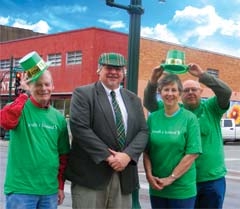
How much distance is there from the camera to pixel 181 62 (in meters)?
4.27

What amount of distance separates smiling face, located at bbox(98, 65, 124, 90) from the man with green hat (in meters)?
0.46

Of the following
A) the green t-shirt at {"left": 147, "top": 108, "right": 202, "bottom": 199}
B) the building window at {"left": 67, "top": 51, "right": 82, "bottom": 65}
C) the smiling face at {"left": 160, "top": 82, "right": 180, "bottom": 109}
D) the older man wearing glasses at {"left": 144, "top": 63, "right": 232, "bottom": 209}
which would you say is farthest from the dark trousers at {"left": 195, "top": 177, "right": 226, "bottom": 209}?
the building window at {"left": 67, "top": 51, "right": 82, "bottom": 65}

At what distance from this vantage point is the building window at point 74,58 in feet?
107

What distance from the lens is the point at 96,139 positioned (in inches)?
149

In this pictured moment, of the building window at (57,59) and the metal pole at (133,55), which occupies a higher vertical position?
the building window at (57,59)

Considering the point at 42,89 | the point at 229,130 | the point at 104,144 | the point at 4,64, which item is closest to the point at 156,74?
the point at 104,144

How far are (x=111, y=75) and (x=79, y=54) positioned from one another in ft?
94.8

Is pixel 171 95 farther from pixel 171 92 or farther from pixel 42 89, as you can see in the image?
pixel 42 89

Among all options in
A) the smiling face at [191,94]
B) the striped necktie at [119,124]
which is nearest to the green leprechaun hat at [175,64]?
the smiling face at [191,94]

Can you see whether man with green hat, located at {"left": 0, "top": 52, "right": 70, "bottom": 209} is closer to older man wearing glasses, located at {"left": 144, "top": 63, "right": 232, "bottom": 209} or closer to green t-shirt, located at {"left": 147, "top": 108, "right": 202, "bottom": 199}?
green t-shirt, located at {"left": 147, "top": 108, "right": 202, "bottom": 199}

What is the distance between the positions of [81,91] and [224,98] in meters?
1.34

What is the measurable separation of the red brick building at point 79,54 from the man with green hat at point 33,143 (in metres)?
25.3

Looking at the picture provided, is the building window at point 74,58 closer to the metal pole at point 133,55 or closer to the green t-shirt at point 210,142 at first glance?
the metal pole at point 133,55

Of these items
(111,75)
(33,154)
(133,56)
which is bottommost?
(33,154)
